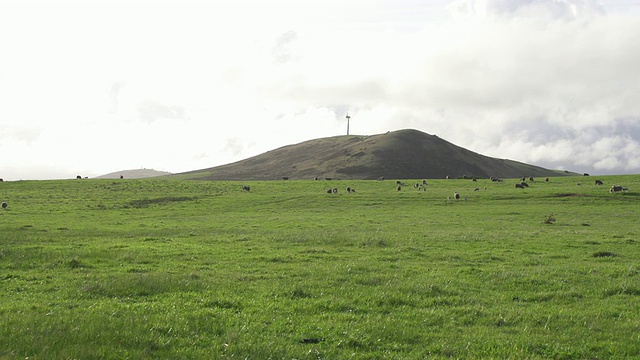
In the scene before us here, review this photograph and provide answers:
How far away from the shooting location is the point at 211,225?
147 feet

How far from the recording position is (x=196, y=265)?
21312 millimetres

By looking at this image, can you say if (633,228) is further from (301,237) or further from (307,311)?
(307,311)

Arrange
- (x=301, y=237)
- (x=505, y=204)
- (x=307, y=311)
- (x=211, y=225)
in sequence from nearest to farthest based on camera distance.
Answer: (x=307, y=311), (x=301, y=237), (x=211, y=225), (x=505, y=204)

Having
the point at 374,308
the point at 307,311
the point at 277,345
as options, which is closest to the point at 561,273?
the point at 374,308

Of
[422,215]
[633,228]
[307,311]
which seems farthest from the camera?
[422,215]

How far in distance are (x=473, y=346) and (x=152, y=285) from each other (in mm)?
10301

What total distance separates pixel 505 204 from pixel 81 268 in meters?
55.9

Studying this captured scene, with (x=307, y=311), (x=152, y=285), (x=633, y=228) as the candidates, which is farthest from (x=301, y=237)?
(x=633, y=228)

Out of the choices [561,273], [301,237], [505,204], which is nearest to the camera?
[561,273]

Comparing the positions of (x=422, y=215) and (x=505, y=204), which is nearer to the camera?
(x=422, y=215)

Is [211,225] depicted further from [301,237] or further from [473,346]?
[473,346]

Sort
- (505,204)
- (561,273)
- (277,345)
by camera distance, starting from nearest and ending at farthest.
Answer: (277,345) → (561,273) → (505,204)

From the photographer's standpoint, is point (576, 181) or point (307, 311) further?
point (576, 181)

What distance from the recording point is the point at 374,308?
13.8 metres
